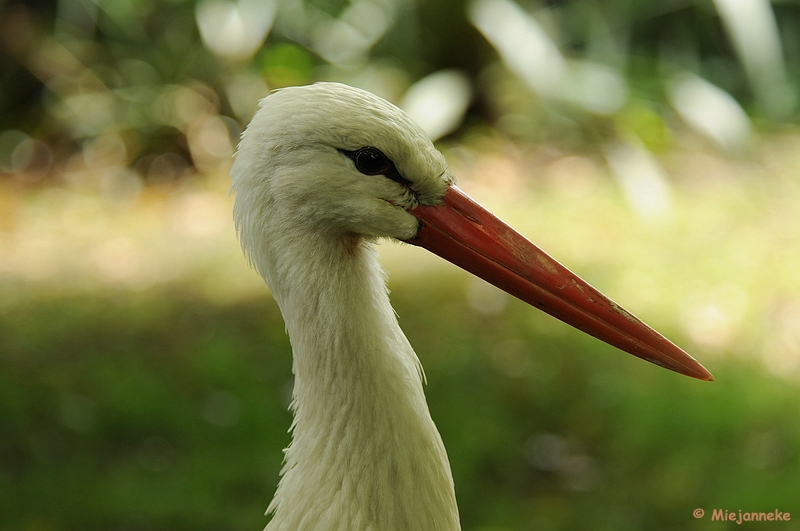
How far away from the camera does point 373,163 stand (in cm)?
153

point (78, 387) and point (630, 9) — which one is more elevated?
point (630, 9)

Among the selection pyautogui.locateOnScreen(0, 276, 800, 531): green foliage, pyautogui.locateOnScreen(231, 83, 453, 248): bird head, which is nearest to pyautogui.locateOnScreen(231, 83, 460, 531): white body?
pyautogui.locateOnScreen(231, 83, 453, 248): bird head

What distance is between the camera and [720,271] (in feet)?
14.3

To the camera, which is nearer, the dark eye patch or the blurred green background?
the dark eye patch

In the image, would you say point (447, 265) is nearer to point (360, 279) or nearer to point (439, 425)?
point (439, 425)

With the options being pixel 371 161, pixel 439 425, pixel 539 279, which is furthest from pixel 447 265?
pixel 371 161

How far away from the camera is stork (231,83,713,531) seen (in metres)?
1.51

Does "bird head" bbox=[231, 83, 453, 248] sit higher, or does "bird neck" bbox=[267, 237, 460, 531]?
"bird head" bbox=[231, 83, 453, 248]

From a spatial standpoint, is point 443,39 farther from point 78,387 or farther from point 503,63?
point 78,387

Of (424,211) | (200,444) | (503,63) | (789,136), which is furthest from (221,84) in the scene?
(424,211)

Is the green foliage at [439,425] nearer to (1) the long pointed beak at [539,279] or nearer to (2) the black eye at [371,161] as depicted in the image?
(1) the long pointed beak at [539,279]

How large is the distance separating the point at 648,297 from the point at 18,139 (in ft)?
15.2

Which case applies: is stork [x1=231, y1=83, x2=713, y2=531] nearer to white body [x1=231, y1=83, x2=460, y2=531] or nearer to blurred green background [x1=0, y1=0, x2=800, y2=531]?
white body [x1=231, y1=83, x2=460, y2=531]

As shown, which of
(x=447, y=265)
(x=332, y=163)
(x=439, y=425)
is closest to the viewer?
(x=332, y=163)
